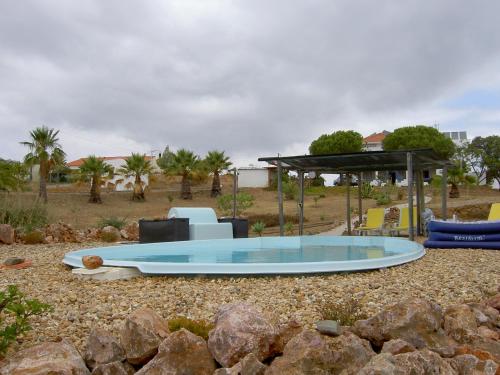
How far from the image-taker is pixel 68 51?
14.0m

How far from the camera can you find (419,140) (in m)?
46.4

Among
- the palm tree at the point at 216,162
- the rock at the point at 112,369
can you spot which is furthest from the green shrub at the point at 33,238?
the palm tree at the point at 216,162

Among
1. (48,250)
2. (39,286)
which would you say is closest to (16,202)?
(48,250)

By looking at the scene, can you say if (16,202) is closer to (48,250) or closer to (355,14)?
(48,250)

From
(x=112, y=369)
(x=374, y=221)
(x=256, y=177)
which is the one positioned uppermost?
(x=256, y=177)

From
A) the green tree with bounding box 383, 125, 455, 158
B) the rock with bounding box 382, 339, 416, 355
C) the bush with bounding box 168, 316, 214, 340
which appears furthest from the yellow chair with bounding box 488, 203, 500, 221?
the green tree with bounding box 383, 125, 455, 158

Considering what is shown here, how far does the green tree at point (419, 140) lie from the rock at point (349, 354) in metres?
44.2

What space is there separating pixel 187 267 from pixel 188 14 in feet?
21.4

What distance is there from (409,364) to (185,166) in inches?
1344

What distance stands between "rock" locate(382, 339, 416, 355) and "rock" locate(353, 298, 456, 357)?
27cm

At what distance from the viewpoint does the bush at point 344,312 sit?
4.46 m

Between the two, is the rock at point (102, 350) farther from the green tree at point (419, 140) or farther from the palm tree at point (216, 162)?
the green tree at point (419, 140)

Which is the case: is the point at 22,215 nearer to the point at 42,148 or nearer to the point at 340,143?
the point at 42,148

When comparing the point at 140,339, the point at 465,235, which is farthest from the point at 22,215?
the point at 140,339
